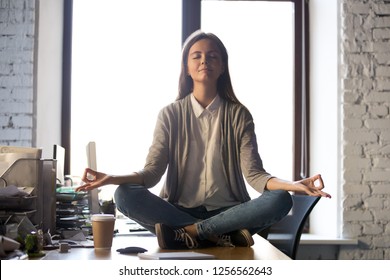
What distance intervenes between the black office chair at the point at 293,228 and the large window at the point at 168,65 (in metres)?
0.62

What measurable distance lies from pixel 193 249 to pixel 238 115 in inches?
13.8

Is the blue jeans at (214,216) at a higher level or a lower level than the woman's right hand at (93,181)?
lower

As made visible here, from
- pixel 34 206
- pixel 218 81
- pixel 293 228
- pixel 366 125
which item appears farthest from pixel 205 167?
pixel 366 125

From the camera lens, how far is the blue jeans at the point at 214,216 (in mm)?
1442

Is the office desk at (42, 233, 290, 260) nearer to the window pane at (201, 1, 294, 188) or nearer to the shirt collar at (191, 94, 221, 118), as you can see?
the shirt collar at (191, 94, 221, 118)

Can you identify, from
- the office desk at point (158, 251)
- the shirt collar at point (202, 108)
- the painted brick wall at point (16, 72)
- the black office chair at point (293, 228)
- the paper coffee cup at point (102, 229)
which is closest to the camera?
the office desk at point (158, 251)

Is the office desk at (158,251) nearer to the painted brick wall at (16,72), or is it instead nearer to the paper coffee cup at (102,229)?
the paper coffee cup at (102,229)

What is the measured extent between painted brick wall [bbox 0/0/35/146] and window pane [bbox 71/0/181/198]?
387 mm

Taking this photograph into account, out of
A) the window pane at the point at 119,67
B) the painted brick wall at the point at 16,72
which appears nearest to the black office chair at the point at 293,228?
the window pane at the point at 119,67

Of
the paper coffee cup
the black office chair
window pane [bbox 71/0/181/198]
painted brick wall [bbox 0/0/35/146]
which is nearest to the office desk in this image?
the paper coffee cup

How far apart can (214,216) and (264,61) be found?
157cm

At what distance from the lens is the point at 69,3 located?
285cm
